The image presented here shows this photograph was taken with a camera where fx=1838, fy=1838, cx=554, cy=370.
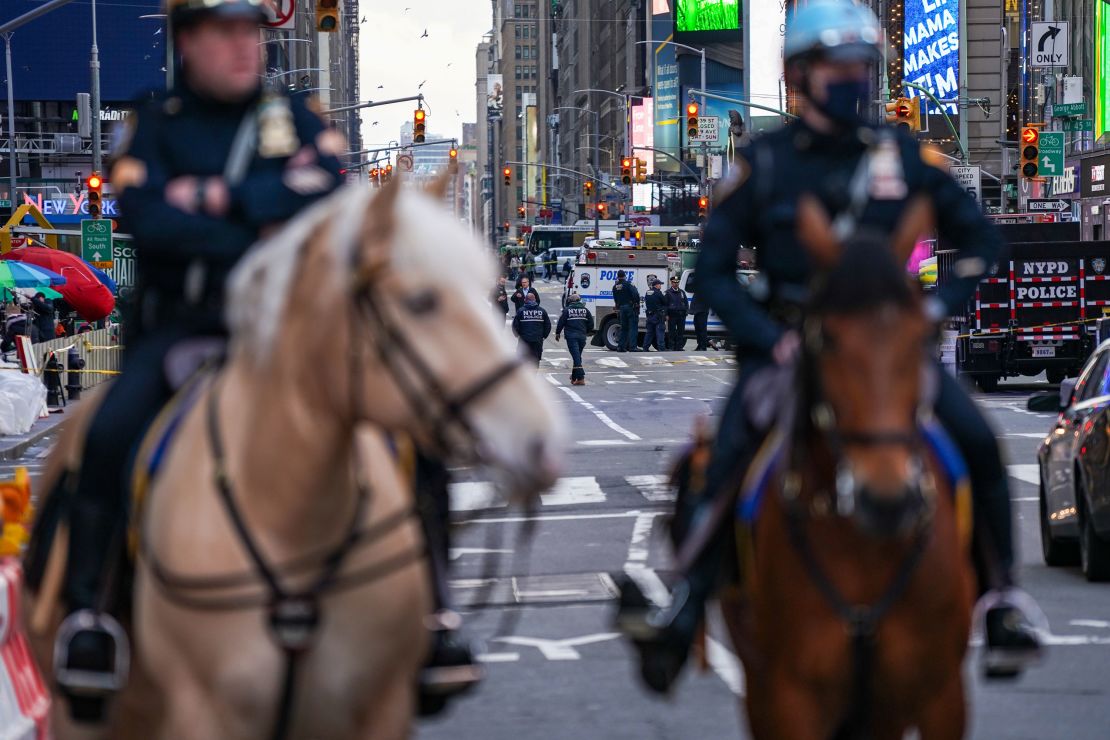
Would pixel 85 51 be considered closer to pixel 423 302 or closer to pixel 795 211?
pixel 795 211

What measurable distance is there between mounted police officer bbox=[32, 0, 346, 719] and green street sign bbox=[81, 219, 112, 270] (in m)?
36.2

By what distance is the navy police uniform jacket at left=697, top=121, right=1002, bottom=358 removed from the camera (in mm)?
6137

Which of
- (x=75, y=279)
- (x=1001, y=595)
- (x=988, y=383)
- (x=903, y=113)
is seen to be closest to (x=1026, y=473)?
(x=1001, y=595)

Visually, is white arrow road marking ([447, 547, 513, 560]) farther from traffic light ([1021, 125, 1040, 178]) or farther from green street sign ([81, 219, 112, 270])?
traffic light ([1021, 125, 1040, 178])

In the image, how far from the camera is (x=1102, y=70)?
58875mm

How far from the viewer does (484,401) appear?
4.40 metres

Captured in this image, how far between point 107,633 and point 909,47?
261 ft

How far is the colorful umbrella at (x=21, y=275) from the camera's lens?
3803cm

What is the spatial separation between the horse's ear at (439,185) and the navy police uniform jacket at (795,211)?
137 cm

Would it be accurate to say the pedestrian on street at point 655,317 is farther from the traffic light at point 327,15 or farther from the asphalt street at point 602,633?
the asphalt street at point 602,633

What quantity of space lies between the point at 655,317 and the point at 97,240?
56.0 feet

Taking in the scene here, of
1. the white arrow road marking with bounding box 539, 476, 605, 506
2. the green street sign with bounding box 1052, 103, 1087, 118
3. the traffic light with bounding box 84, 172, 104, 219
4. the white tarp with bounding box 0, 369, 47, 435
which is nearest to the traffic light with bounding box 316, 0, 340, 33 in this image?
the white tarp with bounding box 0, 369, 47, 435

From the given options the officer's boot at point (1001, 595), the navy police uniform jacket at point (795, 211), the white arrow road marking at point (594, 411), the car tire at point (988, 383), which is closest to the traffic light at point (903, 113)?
the white arrow road marking at point (594, 411)

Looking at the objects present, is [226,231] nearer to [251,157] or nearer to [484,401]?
[251,157]
